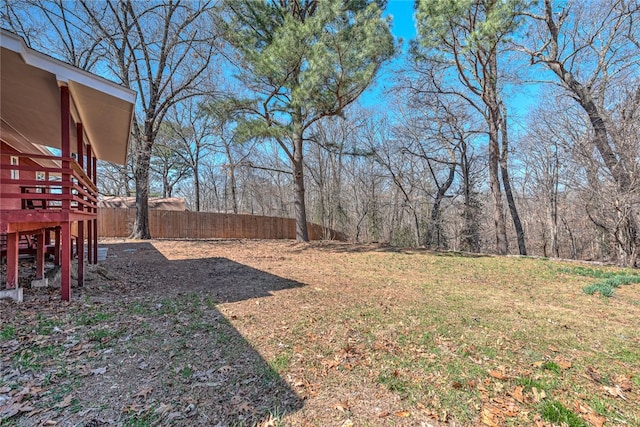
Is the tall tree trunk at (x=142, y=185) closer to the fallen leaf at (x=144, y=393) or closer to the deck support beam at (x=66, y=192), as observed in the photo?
the deck support beam at (x=66, y=192)

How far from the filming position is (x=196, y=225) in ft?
54.2

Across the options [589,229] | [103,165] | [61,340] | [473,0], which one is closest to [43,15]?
[103,165]

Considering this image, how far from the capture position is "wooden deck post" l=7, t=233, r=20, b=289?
3684 mm

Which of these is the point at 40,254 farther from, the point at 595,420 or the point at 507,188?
the point at 507,188

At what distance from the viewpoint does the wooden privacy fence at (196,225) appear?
618 inches

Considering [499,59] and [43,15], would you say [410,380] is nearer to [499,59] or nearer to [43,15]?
[499,59]

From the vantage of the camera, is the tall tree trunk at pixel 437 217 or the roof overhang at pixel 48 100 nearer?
the roof overhang at pixel 48 100

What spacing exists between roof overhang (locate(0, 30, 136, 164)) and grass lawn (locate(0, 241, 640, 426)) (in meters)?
3.04

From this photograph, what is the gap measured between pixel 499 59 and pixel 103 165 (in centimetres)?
2418

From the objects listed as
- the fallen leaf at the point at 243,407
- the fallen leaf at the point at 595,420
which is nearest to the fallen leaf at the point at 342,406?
the fallen leaf at the point at 243,407

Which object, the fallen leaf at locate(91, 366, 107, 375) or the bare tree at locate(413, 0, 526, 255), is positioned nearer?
the fallen leaf at locate(91, 366, 107, 375)

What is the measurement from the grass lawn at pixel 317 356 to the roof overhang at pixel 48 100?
3.04 m

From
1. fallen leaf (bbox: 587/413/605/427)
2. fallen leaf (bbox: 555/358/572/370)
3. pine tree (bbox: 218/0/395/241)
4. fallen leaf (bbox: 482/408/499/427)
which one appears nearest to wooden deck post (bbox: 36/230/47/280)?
pine tree (bbox: 218/0/395/241)

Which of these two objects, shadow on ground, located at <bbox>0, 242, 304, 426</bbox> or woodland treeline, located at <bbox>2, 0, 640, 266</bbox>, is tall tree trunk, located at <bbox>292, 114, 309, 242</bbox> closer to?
woodland treeline, located at <bbox>2, 0, 640, 266</bbox>
